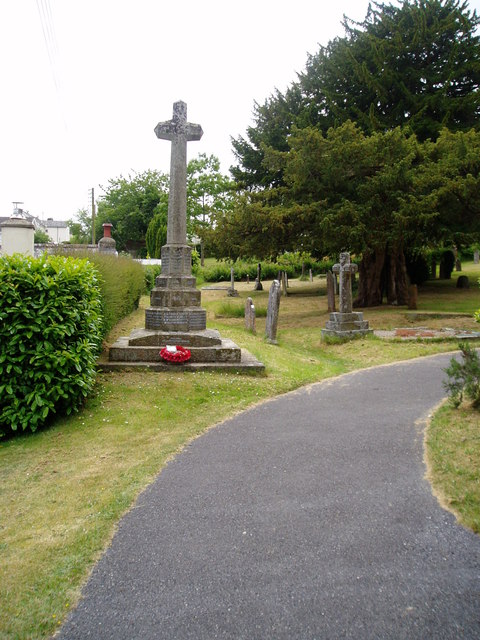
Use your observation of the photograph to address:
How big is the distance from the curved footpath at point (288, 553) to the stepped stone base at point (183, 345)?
331 cm

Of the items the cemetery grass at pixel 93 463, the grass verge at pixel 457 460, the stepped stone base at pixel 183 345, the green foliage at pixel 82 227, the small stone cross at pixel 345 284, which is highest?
the green foliage at pixel 82 227

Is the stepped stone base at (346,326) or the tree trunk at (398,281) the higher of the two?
the tree trunk at (398,281)

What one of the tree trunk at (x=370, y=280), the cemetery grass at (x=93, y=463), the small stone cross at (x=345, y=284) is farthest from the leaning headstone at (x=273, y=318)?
the tree trunk at (x=370, y=280)

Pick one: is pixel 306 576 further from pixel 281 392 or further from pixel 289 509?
pixel 281 392

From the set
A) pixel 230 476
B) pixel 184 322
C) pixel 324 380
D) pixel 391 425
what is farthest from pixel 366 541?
pixel 184 322

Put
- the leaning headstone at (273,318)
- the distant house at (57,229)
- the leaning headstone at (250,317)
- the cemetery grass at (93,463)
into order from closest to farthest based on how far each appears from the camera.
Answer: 1. the cemetery grass at (93,463)
2. the leaning headstone at (273,318)
3. the leaning headstone at (250,317)
4. the distant house at (57,229)

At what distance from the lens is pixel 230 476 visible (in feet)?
14.6

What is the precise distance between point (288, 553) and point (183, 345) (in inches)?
246

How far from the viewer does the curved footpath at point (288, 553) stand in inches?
99.8

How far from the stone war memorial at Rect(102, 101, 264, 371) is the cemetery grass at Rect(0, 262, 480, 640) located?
47cm

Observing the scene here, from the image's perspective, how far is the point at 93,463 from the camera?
196 inches

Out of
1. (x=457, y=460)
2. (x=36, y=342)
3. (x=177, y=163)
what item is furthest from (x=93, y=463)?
(x=177, y=163)

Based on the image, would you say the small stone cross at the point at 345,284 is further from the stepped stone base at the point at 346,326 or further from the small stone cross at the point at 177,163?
the small stone cross at the point at 177,163

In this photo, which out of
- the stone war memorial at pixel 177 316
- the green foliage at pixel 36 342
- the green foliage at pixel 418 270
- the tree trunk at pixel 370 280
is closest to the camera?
the green foliage at pixel 36 342
